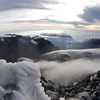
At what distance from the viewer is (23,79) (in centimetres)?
365

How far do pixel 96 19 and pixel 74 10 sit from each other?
0.83ft

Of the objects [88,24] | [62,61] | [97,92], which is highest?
[88,24]

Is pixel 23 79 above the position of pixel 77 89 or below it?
above

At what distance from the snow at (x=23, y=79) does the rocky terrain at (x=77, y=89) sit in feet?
0.25

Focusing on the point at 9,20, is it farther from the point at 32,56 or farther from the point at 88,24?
the point at 88,24

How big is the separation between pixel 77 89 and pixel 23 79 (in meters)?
0.54

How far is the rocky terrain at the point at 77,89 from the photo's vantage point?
142 inches

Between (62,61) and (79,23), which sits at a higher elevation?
(79,23)

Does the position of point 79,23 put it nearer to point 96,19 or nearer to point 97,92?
point 96,19

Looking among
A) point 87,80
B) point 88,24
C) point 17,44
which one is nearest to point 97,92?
point 87,80

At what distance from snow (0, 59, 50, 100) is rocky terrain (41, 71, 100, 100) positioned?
2.9 inches

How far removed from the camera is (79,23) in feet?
12.1

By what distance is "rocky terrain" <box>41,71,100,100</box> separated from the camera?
3615 millimetres

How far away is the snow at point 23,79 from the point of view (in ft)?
11.7
